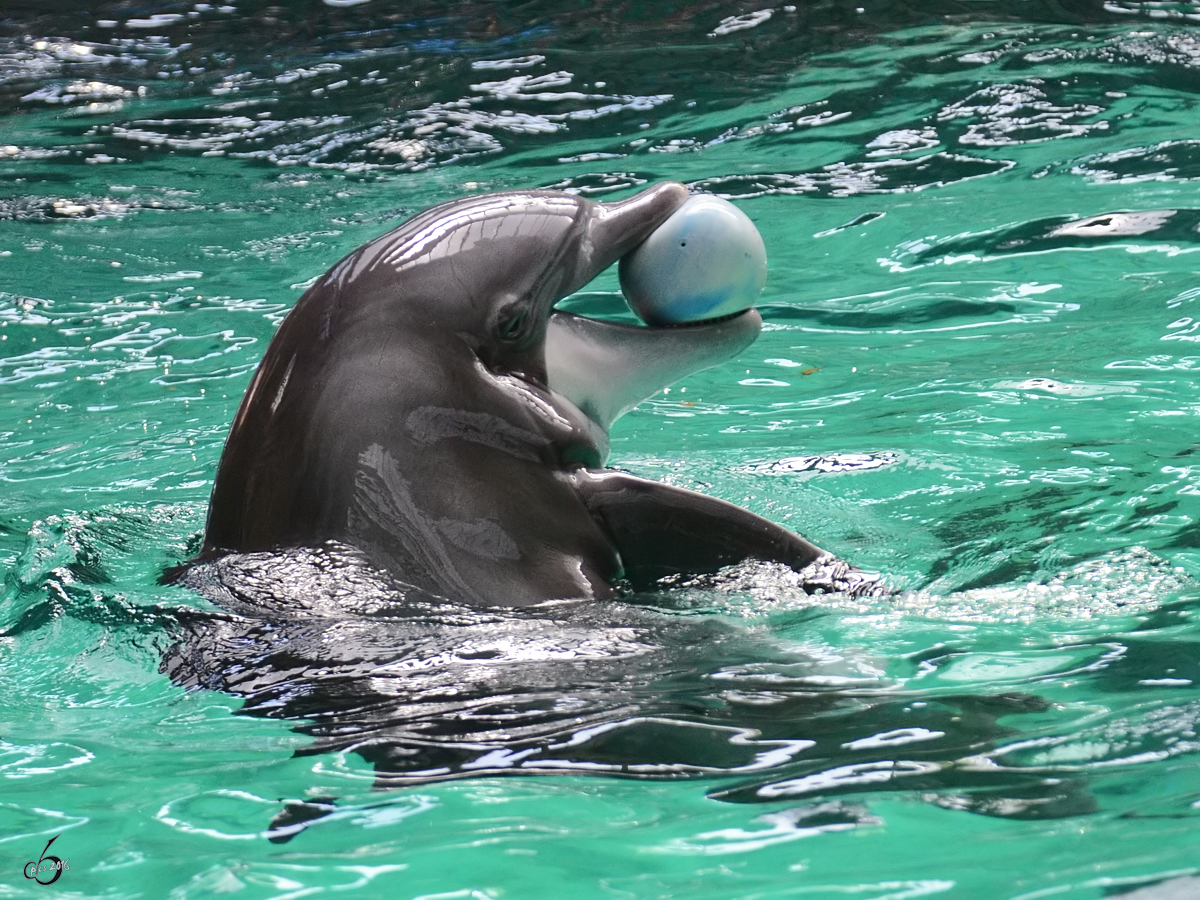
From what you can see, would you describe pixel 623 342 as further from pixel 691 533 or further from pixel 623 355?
pixel 691 533

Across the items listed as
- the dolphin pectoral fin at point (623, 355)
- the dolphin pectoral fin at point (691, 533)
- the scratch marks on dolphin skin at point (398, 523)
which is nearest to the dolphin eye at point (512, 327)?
the dolphin pectoral fin at point (623, 355)

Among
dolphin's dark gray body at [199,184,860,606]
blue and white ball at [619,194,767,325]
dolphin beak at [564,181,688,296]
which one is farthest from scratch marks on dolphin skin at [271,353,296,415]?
blue and white ball at [619,194,767,325]

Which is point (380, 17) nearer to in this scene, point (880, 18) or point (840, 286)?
point (880, 18)

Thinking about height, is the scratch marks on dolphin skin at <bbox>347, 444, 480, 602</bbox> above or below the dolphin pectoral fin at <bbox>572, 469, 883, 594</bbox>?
above

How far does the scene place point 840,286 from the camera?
328 inches

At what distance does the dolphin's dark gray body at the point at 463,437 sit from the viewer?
3.48 m

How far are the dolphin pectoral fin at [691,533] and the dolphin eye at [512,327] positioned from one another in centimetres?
41

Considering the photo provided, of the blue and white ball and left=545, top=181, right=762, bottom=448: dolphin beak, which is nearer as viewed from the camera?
left=545, top=181, right=762, bottom=448: dolphin beak

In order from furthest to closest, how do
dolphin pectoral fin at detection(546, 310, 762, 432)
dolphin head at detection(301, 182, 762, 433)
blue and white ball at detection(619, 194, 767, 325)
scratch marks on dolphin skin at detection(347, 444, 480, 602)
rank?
blue and white ball at detection(619, 194, 767, 325) < dolphin pectoral fin at detection(546, 310, 762, 432) < dolphin head at detection(301, 182, 762, 433) < scratch marks on dolphin skin at detection(347, 444, 480, 602)

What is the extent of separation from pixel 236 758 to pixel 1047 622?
1953 mm

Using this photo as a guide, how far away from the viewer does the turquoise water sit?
2436 millimetres

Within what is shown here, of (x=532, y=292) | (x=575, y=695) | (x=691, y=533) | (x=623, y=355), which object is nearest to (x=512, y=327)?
(x=532, y=292)

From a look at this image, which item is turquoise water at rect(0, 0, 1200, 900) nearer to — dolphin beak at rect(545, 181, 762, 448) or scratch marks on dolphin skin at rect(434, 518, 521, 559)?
scratch marks on dolphin skin at rect(434, 518, 521, 559)

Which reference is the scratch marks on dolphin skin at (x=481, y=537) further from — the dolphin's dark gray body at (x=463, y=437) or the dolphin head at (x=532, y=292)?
the dolphin head at (x=532, y=292)
